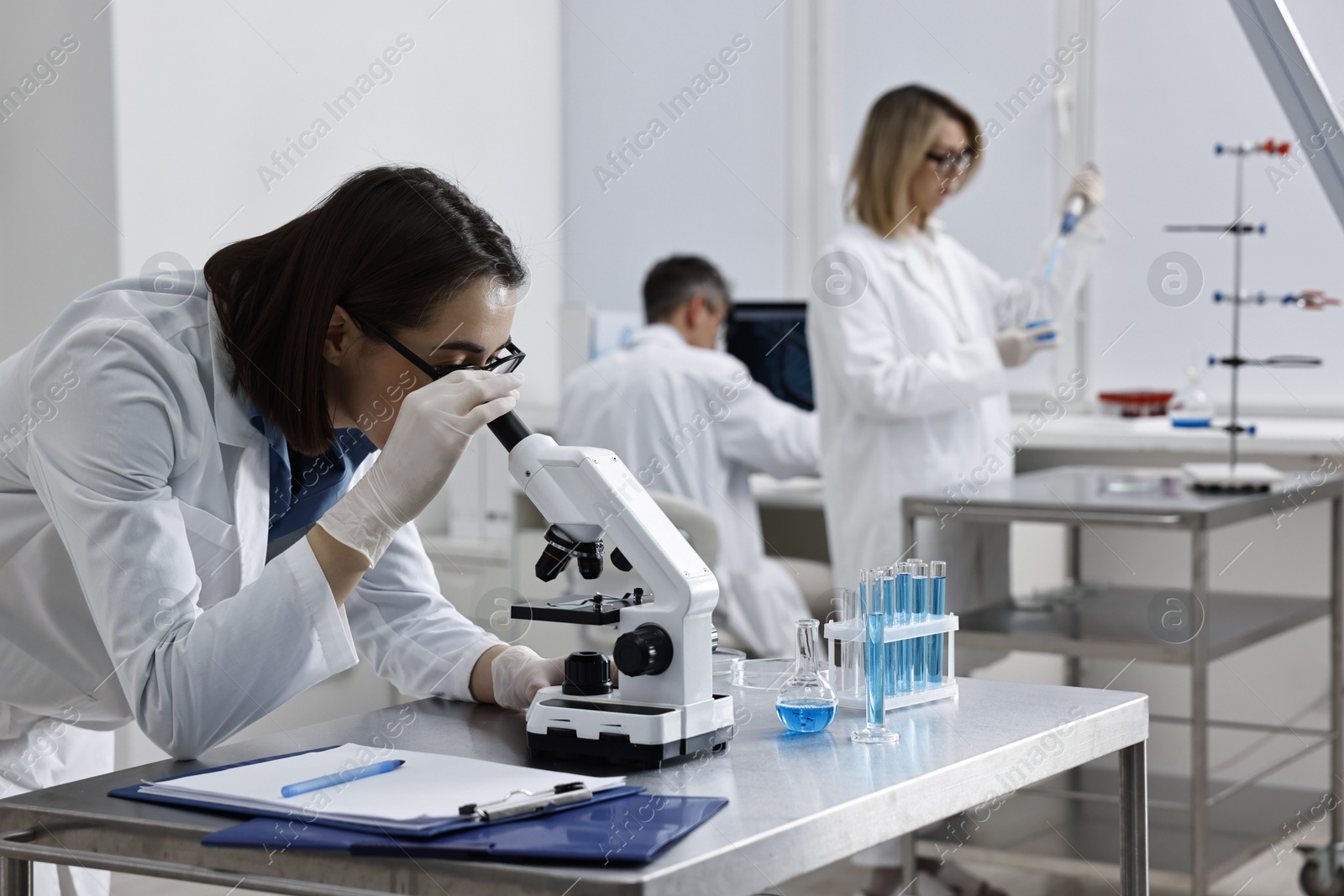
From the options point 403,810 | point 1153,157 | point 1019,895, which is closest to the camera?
point 403,810

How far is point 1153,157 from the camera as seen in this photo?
12.0 feet

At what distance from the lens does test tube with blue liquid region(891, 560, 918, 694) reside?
1221 millimetres

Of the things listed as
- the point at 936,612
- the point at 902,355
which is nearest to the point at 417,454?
the point at 936,612

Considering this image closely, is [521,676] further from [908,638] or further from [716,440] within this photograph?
[716,440]

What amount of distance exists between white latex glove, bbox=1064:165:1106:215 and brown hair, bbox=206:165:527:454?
1995mm

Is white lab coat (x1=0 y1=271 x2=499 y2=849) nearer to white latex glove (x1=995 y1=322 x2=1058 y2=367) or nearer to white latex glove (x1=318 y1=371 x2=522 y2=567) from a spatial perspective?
white latex glove (x1=318 y1=371 x2=522 y2=567)

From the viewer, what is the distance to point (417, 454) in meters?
1.05

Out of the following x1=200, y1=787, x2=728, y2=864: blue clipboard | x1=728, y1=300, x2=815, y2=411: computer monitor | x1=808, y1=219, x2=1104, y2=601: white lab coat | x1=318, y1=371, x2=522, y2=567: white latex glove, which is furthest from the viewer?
x1=728, y1=300, x2=815, y2=411: computer monitor

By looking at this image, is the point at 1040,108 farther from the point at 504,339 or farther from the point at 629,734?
the point at 629,734

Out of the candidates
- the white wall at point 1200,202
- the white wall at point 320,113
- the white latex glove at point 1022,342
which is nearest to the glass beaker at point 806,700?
the white latex glove at point 1022,342

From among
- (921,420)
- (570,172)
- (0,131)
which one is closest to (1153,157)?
(921,420)

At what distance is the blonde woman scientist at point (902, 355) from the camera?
261 cm

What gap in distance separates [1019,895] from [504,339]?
1.87 metres

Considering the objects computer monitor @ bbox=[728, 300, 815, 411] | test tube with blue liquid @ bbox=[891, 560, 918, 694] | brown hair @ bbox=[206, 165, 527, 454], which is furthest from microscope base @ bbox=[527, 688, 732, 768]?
computer monitor @ bbox=[728, 300, 815, 411]
